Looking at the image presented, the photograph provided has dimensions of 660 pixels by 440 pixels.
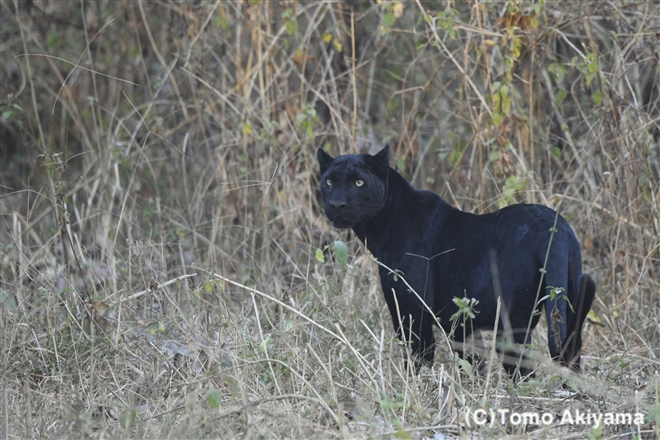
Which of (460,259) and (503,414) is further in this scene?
(460,259)

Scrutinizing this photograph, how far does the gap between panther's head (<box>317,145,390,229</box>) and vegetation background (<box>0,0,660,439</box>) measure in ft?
1.09

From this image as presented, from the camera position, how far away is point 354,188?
3809 mm

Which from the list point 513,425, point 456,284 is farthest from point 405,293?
point 513,425

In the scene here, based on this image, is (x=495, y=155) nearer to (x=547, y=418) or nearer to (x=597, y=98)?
(x=597, y=98)

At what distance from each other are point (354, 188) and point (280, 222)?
1.62m

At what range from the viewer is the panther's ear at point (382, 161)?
388 centimetres

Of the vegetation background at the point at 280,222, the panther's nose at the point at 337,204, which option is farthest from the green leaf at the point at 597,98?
the panther's nose at the point at 337,204

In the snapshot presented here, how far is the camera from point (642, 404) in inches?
107

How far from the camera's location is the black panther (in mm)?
3230

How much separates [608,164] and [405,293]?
1.87m

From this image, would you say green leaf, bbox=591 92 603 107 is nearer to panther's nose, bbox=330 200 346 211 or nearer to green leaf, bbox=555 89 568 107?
green leaf, bbox=555 89 568 107

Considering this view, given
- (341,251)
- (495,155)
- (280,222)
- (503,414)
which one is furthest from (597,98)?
(503,414)

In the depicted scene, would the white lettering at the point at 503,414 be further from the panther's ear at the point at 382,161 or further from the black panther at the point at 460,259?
the panther's ear at the point at 382,161

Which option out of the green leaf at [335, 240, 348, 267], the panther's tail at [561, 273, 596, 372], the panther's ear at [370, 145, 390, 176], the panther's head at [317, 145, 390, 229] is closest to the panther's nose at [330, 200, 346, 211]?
the panther's head at [317, 145, 390, 229]
